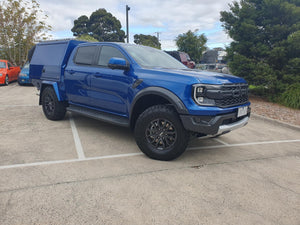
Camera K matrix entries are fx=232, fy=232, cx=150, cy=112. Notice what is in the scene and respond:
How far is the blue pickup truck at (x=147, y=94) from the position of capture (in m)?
3.22

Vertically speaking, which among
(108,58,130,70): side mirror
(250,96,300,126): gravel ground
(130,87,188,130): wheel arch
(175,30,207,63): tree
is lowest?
(250,96,300,126): gravel ground

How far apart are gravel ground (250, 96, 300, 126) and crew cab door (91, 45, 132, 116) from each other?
4963mm

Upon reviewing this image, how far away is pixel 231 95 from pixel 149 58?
1.70 metres

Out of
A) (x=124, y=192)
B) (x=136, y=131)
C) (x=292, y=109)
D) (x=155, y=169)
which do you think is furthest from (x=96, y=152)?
(x=292, y=109)

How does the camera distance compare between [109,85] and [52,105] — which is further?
[52,105]

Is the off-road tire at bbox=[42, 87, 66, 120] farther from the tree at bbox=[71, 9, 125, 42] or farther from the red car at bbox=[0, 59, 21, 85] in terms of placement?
the tree at bbox=[71, 9, 125, 42]

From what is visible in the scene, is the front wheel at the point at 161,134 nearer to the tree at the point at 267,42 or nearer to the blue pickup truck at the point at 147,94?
the blue pickup truck at the point at 147,94

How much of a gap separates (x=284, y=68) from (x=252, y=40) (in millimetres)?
1679

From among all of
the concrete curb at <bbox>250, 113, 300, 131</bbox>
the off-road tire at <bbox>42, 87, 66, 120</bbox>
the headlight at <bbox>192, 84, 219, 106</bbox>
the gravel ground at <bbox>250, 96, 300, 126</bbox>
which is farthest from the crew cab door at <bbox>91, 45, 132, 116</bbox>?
the gravel ground at <bbox>250, 96, 300, 126</bbox>

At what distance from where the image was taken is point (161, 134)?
3482 mm

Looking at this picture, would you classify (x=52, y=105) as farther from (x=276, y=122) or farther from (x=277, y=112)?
(x=277, y=112)

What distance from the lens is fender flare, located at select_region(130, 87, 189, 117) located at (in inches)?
128

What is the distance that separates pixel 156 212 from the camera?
2.30 metres

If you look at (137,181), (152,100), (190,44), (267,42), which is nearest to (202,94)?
(152,100)
